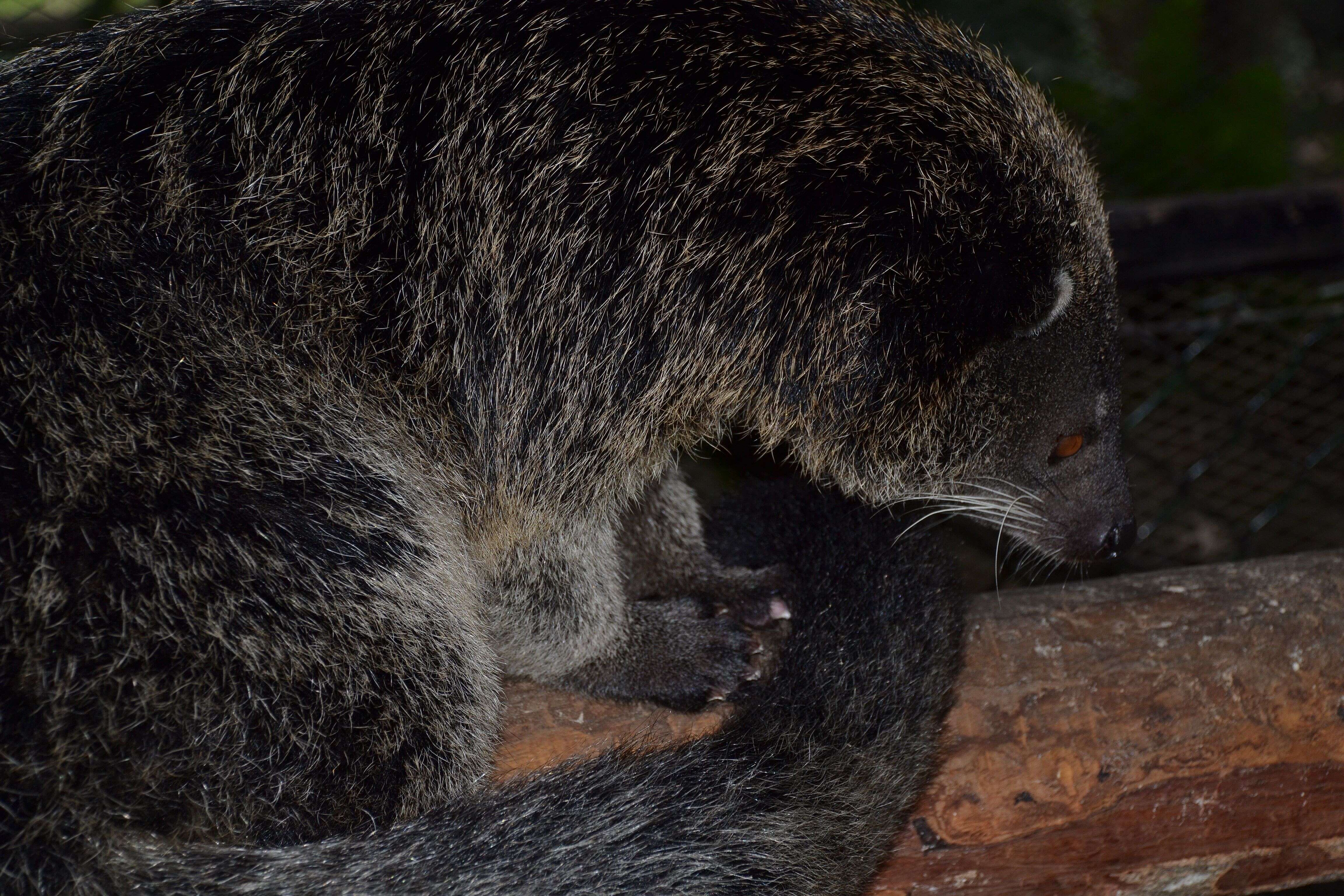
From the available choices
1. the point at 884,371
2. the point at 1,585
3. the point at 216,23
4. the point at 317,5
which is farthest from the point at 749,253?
the point at 1,585

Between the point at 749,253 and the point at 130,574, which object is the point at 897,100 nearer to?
the point at 749,253

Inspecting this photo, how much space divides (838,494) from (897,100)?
1.11 m

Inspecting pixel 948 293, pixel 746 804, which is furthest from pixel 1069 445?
pixel 746 804

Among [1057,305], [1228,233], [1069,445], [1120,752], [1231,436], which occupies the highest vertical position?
[1057,305]

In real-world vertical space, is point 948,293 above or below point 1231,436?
above

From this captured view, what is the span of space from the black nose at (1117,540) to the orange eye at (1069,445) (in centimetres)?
28

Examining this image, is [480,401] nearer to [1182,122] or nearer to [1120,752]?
[1120,752]

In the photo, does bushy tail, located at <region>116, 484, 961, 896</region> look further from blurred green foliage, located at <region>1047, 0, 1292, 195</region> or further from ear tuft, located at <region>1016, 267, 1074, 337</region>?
blurred green foliage, located at <region>1047, 0, 1292, 195</region>

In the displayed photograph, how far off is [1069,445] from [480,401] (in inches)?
64.7

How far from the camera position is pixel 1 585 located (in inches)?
87.6

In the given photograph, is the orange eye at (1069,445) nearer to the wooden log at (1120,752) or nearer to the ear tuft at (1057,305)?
the ear tuft at (1057,305)

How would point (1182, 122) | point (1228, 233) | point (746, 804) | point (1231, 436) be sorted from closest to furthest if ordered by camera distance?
point (746, 804) → point (1228, 233) → point (1231, 436) → point (1182, 122)

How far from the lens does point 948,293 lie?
112 inches

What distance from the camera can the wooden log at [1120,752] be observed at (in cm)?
289
